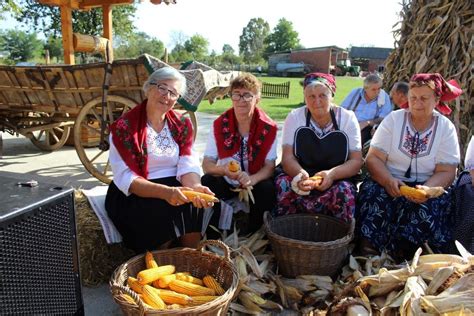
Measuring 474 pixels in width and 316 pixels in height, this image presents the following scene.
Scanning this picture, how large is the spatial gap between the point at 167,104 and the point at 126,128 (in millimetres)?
335

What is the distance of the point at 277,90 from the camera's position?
2344 centimetres

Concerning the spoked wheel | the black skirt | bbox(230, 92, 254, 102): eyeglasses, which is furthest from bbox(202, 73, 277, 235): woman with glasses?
the spoked wheel

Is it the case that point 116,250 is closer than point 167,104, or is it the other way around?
point 167,104

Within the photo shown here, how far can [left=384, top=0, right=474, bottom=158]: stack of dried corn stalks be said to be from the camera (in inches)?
198

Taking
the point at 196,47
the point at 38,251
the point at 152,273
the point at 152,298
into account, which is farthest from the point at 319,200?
the point at 196,47

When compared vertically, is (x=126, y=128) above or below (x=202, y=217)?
above

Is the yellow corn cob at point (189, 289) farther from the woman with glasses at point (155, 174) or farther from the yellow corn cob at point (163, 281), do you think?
the woman with glasses at point (155, 174)

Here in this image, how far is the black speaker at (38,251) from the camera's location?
5.14ft

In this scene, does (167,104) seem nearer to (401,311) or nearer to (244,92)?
(244,92)

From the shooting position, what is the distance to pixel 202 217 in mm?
3025

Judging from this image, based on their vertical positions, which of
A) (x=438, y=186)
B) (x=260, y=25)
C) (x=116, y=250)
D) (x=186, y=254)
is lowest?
(x=116, y=250)

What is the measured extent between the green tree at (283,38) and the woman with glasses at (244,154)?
7895cm

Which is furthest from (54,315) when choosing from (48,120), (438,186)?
(48,120)

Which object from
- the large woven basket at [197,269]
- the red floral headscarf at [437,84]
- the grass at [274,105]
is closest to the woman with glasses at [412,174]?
the red floral headscarf at [437,84]
